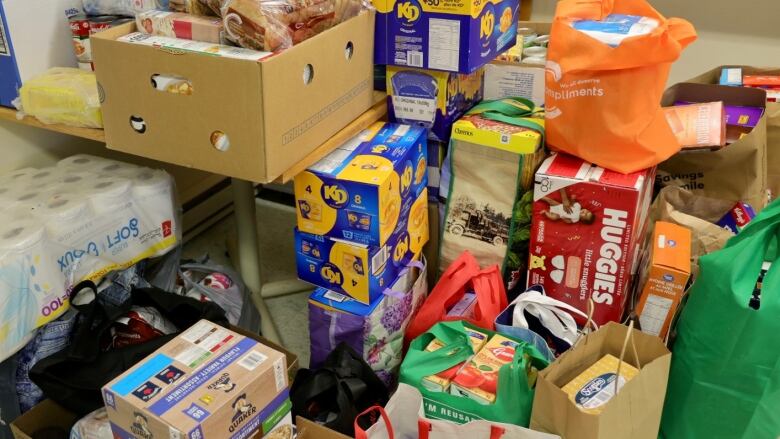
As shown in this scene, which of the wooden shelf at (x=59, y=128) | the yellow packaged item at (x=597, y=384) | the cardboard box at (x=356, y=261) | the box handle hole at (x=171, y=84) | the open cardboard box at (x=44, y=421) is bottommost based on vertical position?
the open cardboard box at (x=44, y=421)

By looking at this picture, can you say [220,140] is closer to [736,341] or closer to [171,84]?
[171,84]

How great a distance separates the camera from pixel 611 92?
63.8 inches

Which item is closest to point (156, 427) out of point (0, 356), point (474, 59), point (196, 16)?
point (0, 356)

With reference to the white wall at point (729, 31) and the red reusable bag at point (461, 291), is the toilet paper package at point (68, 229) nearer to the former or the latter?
the red reusable bag at point (461, 291)

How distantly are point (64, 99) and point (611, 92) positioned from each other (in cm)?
135

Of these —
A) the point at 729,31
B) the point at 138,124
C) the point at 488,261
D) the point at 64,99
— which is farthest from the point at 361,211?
the point at 729,31

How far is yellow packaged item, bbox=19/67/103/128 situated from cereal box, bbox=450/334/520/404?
42.1 inches

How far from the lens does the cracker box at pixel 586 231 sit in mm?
1658

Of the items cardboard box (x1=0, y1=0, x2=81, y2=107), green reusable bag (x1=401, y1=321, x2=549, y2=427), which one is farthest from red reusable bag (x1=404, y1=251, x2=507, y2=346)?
cardboard box (x1=0, y1=0, x2=81, y2=107)

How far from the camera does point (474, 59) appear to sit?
1705 mm

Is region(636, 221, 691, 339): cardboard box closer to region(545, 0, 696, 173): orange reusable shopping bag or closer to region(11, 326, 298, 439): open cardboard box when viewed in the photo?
region(545, 0, 696, 173): orange reusable shopping bag

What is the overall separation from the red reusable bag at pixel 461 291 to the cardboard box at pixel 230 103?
1.62 ft

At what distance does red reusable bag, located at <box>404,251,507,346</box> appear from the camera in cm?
173

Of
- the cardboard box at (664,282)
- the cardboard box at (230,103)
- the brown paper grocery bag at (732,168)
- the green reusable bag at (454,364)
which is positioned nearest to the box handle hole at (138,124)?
the cardboard box at (230,103)
